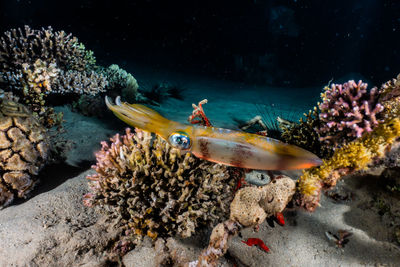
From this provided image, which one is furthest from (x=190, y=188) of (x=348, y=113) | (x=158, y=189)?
(x=348, y=113)

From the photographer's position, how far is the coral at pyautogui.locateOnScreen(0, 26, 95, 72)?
19.7ft

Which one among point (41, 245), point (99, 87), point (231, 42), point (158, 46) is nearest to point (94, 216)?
point (41, 245)

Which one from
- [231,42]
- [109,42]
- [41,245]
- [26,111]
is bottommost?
[41,245]

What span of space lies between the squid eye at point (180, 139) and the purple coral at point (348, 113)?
2.94 metres

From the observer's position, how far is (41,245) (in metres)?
2.79

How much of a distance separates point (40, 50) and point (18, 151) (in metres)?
4.44

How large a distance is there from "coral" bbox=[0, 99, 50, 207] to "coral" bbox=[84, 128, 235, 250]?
1.64 m

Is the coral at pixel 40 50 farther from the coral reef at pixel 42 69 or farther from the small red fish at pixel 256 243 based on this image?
the small red fish at pixel 256 243

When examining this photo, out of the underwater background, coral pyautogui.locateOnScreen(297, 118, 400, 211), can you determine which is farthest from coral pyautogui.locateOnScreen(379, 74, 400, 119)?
coral pyautogui.locateOnScreen(297, 118, 400, 211)

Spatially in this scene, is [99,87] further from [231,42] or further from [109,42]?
[109,42]

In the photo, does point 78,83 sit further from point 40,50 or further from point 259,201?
point 259,201

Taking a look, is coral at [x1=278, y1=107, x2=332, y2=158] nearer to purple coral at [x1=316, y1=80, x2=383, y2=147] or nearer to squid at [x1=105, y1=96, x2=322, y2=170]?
purple coral at [x1=316, y1=80, x2=383, y2=147]

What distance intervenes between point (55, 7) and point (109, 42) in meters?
6.96

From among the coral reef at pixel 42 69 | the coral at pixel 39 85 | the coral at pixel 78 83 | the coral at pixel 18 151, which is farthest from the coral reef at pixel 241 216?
the coral at pixel 78 83
